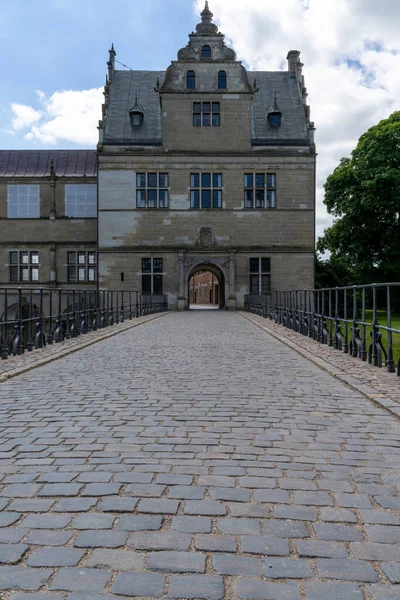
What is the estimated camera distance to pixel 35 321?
12828mm

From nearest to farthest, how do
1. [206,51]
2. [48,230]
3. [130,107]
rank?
[206,51], [130,107], [48,230]

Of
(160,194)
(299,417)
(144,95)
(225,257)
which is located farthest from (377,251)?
(299,417)

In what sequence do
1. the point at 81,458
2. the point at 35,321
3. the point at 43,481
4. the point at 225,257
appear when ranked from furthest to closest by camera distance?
the point at 225,257
the point at 35,321
the point at 81,458
the point at 43,481

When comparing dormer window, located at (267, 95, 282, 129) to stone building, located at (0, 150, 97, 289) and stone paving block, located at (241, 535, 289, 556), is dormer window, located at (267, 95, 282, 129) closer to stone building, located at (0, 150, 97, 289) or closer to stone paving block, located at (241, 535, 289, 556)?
stone building, located at (0, 150, 97, 289)

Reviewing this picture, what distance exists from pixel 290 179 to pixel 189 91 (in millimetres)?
8552

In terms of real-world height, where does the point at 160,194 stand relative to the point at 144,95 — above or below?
below

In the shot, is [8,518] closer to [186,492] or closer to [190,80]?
[186,492]

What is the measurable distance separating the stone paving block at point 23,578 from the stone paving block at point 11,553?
0.19 ft

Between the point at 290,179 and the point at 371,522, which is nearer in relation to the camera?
the point at 371,522

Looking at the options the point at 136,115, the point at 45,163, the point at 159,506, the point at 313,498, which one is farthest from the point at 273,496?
the point at 45,163

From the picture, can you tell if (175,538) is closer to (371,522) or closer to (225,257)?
(371,522)

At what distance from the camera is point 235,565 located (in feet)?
8.70

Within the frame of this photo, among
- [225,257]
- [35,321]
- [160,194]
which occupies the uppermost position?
[160,194]

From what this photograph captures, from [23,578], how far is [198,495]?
124 centimetres
